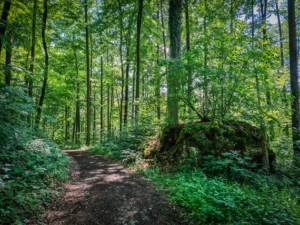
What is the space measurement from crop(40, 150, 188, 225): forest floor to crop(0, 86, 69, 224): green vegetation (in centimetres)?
35

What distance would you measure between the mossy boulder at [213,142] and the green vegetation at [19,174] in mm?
4155

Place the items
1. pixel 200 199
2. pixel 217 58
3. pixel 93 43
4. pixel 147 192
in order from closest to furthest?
pixel 200 199, pixel 147 192, pixel 217 58, pixel 93 43

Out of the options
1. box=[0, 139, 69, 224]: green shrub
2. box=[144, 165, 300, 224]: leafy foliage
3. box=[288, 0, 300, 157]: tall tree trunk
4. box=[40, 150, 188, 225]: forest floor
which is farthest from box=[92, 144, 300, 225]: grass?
box=[0, 139, 69, 224]: green shrub

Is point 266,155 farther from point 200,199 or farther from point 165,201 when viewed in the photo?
point 165,201

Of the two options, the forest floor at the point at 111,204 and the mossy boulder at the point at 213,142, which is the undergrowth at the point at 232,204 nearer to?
the forest floor at the point at 111,204

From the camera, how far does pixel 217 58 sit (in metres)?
6.78

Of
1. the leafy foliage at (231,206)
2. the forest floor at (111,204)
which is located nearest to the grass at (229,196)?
the leafy foliage at (231,206)

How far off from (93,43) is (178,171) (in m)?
15.0

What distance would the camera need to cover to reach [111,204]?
3902mm

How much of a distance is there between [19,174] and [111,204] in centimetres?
247

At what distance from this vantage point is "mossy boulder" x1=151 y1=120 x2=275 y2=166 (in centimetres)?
615

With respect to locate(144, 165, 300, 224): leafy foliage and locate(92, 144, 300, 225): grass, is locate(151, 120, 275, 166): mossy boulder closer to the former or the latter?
locate(92, 144, 300, 225): grass

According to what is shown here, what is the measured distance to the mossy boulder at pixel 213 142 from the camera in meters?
6.15

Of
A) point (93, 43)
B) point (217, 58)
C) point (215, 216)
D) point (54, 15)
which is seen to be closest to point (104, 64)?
point (93, 43)
